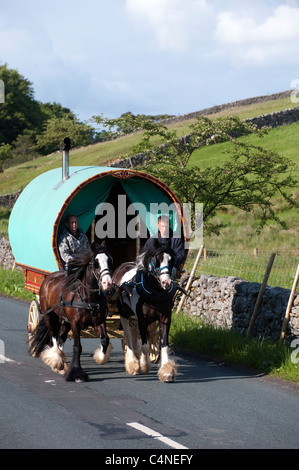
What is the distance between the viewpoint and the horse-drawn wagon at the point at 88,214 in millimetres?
10891

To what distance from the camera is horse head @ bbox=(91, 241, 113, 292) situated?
8.96 m

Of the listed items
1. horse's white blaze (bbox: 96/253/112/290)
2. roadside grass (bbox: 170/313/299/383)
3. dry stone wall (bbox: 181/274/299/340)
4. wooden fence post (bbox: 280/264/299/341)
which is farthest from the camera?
dry stone wall (bbox: 181/274/299/340)

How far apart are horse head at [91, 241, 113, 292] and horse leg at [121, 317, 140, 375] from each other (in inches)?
48.5

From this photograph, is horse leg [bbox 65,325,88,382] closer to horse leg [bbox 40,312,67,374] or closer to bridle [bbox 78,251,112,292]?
horse leg [bbox 40,312,67,374]

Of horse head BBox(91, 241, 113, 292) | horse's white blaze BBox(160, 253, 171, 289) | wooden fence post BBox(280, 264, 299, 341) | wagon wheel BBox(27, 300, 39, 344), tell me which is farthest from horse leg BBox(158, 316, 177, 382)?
wagon wheel BBox(27, 300, 39, 344)

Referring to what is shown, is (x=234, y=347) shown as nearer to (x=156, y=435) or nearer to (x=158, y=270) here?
(x=158, y=270)

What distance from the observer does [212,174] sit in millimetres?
21234

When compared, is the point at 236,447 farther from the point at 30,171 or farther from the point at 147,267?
the point at 30,171

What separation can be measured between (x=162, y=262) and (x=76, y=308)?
1403 millimetres

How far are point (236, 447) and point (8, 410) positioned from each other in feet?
9.02

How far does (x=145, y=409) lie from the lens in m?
8.01

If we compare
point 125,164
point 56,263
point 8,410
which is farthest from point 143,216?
point 125,164

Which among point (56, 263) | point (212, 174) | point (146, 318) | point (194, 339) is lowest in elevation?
point (194, 339)

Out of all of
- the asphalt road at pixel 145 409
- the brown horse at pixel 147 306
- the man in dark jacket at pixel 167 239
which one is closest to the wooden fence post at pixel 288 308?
the asphalt road at pixel 145 409
